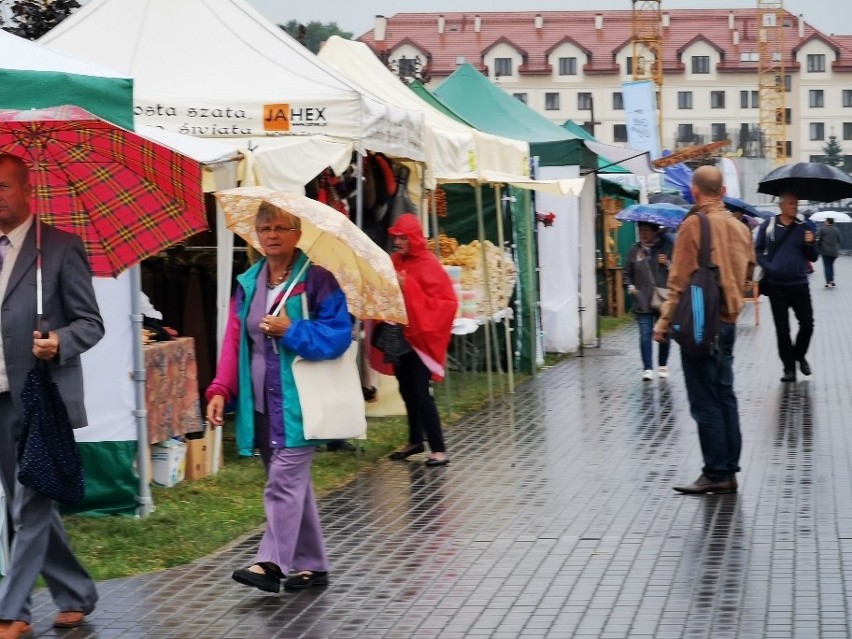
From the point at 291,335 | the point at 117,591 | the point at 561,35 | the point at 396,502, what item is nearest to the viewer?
the point at 291,335

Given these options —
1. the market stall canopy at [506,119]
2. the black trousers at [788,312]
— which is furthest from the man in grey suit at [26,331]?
the market stall canopy at [506,119]

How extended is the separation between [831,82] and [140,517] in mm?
117832

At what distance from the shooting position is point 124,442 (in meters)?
9.14

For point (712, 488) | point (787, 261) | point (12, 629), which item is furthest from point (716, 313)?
point (787, 261)

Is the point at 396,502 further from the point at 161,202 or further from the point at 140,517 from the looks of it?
the point at 161,202

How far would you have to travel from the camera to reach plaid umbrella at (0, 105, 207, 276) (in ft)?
22.1

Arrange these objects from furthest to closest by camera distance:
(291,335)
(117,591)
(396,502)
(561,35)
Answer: (561,35)
(396,502)
(117,591)
(291,335)

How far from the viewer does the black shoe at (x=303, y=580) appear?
7.24 metres

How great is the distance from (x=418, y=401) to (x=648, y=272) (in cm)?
558

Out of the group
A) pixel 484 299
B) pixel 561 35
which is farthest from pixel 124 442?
pixel 561 35

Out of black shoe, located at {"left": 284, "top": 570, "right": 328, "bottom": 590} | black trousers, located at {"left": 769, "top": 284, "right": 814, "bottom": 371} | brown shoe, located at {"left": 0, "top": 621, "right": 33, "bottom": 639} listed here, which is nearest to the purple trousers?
black shoe, located at {"left": 284, "top": 570, "right": 328, "bottom": 590}

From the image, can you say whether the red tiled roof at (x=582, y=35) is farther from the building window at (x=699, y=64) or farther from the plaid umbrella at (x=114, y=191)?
the plaid umbrella at (x=114, y=191)

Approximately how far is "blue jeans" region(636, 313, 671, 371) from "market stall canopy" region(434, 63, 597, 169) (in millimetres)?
3467

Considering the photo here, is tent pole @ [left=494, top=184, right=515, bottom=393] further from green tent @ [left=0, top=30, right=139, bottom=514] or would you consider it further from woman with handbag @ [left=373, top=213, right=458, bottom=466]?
green tent @ [left=0, top=30, right=139, bottom=514]
